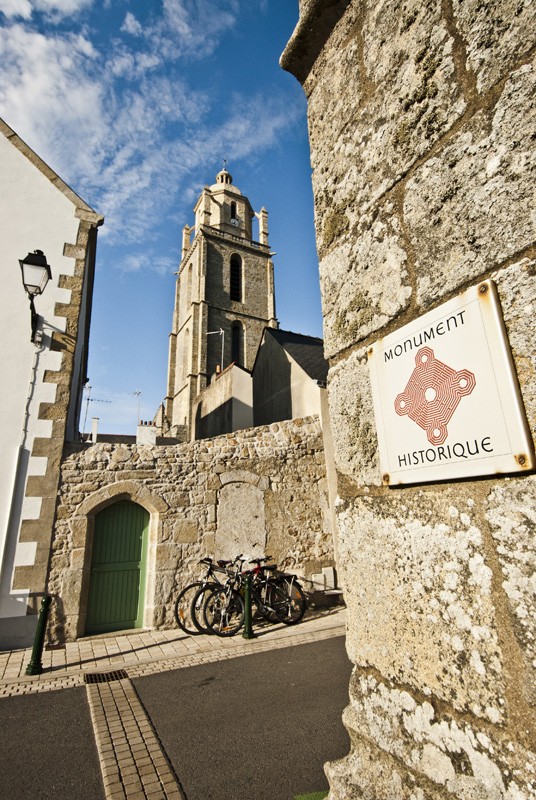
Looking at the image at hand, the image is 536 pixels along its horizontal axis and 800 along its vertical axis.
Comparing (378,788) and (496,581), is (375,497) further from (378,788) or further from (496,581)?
(378,788)

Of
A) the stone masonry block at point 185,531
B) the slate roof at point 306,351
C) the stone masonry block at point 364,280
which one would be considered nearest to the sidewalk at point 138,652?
the stone masonry block at point 185,531

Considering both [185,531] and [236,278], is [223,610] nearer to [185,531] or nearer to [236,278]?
[185,531]

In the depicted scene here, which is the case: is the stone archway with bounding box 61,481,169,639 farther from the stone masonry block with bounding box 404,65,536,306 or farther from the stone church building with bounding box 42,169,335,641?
the stone masonry block with bounding box 404,65,536,306

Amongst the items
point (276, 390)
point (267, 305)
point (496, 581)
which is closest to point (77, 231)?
point (276, 390)

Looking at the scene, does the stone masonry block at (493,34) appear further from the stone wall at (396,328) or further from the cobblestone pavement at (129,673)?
the cobblestone pavement at (129,673)

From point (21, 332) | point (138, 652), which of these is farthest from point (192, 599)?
point (21, 332)

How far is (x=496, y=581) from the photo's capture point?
844 mm

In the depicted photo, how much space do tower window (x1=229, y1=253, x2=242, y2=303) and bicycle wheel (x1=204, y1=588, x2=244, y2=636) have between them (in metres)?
26.3

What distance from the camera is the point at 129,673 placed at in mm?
4953

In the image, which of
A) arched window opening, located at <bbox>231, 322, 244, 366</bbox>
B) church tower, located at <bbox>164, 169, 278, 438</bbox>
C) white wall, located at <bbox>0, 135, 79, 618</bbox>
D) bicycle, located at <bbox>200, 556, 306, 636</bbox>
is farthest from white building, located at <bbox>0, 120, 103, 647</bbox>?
arched window opening, located at <bbox>231, 322, 244, 366</bbox>

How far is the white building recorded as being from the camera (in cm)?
608

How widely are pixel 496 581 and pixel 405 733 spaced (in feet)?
1.58

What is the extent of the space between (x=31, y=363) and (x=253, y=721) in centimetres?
598

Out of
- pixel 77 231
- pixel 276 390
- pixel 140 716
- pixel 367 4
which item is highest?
pixel 77 231
